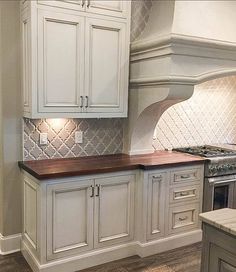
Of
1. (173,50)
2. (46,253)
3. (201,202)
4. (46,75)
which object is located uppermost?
(173,50)

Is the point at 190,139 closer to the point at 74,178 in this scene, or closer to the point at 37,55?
the point at 74,178

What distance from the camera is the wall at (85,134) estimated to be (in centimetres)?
317

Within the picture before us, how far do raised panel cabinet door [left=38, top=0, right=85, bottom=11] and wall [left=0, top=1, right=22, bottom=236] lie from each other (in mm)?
419

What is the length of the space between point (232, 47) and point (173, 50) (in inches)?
28.6

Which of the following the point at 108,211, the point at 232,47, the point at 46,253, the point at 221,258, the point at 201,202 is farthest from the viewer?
the point at 201,202

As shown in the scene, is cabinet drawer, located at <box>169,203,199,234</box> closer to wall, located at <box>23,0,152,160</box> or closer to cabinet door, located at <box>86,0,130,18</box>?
wall, located at <box>23,0,152,160</box>

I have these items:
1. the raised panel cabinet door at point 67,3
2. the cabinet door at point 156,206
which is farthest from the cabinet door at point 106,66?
the cabinet door at point 156,206

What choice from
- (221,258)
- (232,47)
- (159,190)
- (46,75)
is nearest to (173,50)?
(232,47)

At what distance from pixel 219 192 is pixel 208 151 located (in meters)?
0.49

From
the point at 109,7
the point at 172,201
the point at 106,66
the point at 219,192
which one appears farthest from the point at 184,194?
the point at 109,7

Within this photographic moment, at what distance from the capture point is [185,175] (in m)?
3.36

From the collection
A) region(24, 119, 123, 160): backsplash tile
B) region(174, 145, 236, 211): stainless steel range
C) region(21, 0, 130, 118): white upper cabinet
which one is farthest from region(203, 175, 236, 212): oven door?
region(21, 0, 130, 118): white upper cabinet

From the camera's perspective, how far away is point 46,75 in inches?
111

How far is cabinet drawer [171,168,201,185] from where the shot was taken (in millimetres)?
3293
